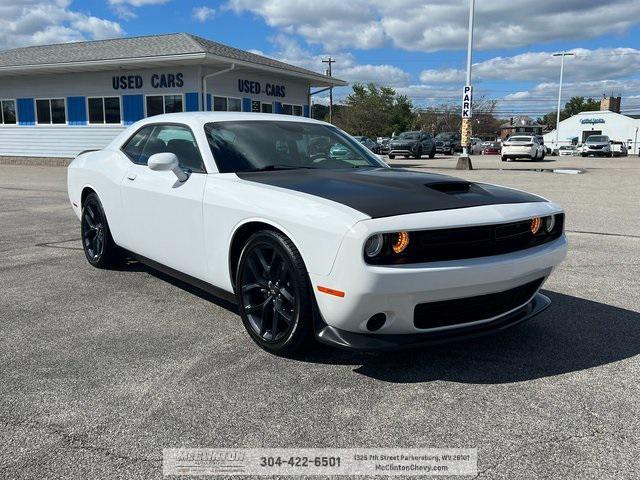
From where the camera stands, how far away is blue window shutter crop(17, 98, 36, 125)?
2352cm

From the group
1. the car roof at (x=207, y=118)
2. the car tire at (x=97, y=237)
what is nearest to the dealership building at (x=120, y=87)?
the car tire at (x=97, y=237)

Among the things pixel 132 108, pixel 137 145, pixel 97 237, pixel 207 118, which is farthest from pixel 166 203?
pixel 132 108

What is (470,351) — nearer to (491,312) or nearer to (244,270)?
(491,312)

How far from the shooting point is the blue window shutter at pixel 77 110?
22.2 meters

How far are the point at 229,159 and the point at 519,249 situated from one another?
6.52 ft

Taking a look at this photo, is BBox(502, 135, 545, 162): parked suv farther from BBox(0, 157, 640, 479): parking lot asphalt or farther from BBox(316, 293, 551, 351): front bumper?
BBox(316, 293, 551, 351): front bumper

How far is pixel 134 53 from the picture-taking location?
67.6 feet

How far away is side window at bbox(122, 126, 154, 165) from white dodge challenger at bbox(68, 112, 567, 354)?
0.84 ft

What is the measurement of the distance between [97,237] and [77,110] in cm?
1899

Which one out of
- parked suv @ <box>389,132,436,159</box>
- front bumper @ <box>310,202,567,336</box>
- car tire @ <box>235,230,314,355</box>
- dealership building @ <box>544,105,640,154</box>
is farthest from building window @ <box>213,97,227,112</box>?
dealership building @ <box>544,105,640,154</box>

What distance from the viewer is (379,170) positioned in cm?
432

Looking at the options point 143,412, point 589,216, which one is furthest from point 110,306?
point 589,216

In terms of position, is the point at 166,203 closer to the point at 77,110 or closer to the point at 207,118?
the point at 207,118

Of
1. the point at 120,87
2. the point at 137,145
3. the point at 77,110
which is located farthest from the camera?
the point at 77,110
